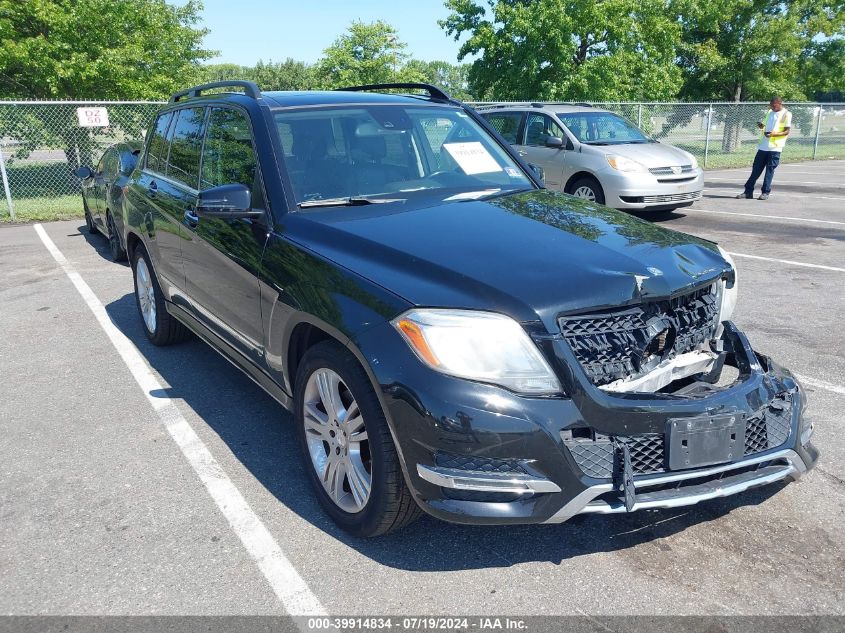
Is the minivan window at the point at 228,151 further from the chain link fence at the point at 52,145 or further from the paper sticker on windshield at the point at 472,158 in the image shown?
the chain link fence at the point at 52,145

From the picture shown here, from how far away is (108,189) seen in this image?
344 inches

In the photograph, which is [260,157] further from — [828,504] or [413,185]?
[828,504]

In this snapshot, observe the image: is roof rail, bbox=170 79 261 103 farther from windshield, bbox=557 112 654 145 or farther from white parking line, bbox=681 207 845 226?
white parking line, bbox=681 207 845 226

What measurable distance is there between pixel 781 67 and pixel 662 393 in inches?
1303

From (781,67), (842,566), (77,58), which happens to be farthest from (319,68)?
(842,566)

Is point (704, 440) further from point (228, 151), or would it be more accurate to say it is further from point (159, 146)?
point (159, 146)

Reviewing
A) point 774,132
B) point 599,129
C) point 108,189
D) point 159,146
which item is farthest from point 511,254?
point 774,132

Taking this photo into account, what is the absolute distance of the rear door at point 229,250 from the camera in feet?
11.9

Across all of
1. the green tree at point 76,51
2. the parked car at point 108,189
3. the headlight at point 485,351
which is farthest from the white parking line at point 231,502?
the green tree at point 76,51

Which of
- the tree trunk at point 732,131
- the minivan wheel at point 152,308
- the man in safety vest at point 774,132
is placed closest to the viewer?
the minivan wheel at point 152,308

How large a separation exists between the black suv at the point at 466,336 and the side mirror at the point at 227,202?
0.04 ft

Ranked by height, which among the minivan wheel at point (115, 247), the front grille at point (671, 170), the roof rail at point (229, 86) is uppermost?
the roof rail at point (229, 86)

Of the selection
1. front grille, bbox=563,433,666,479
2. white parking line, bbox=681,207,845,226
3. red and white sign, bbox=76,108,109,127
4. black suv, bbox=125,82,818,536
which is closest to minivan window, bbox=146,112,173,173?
black suv, bbox=125,82,818,536

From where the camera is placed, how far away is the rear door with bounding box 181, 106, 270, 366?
363 cm
